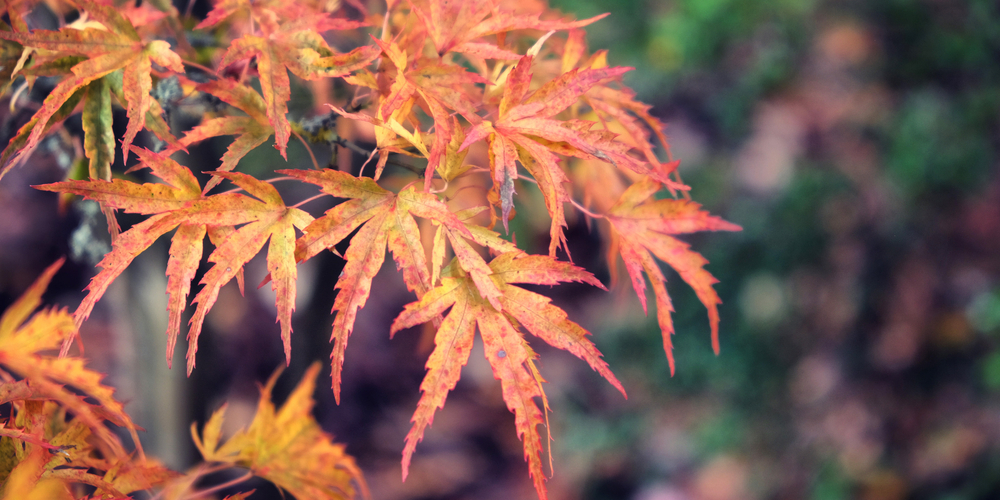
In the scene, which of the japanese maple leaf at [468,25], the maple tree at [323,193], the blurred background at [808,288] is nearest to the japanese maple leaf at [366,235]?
the maple tree at [323,193]

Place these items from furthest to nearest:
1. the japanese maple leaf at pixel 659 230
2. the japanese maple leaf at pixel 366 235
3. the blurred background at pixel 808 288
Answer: the blurred background at pixel 808 288 < the japanese maple leaf at pixel 659 230 < the japanese maple leaf at pixel 366 235

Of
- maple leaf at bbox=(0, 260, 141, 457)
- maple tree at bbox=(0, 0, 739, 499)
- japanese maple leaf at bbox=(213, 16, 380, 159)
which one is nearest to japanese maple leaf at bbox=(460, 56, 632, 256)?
maple tree at bbox=(0, 0, 739, 499)

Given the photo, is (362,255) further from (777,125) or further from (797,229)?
(777,125)

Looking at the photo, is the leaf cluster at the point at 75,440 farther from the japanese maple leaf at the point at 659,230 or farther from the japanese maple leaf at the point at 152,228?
the japanese maple leaf at the point at 659,230

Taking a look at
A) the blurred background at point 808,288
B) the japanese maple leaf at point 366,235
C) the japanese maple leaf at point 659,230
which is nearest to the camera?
the japanese maple leaf at point 366,235

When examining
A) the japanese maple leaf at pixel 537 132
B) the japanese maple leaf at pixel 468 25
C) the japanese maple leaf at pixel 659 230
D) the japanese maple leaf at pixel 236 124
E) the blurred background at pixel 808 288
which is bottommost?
the blurred background at pixel 808 288

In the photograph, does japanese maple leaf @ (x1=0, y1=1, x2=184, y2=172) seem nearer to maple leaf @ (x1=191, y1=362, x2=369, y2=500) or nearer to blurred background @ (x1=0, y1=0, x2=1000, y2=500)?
maple leaf @ (x1=191, y1=362, x2=369, y2=500)

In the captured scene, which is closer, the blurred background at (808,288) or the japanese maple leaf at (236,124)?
the japanese maple leaf at (236,124)

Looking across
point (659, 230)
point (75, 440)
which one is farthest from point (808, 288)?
point (75, 440)

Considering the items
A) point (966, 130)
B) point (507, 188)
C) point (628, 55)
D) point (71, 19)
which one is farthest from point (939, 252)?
point (71, 19)
